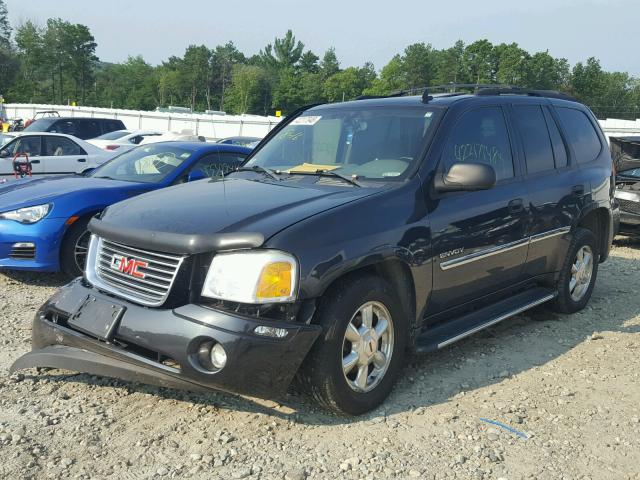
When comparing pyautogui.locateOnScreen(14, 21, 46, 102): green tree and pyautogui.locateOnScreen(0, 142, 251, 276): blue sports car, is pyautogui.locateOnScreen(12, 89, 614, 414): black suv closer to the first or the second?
pyautogui.locateOnScreen(0, 142, 251, 276): blue sports car

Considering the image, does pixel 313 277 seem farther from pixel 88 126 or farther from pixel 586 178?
pixel 88 126

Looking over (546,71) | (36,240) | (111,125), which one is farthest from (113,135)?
(546,71)

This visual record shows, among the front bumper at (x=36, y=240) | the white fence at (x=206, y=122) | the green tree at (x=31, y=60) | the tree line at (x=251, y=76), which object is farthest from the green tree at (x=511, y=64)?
the front bumper at (x=36, y=240)

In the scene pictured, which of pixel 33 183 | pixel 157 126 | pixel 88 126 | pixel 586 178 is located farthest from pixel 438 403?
pixel 157 126

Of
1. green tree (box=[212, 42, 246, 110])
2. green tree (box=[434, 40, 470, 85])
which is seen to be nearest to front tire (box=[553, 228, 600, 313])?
green tree (box=[434, 40, 470, 85])

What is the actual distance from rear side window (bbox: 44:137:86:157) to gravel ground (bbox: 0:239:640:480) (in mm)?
8852

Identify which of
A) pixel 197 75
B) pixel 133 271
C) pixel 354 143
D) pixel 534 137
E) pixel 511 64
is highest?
pixel 511 64

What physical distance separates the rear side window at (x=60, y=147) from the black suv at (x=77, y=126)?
760 centimetres

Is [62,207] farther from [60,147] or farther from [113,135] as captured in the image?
[113,135]

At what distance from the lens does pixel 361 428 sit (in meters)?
3.49

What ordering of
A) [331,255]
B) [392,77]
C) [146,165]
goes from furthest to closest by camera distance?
1. [392,77]
2. [146,165]
3. [331,255]

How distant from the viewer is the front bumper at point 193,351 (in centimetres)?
308

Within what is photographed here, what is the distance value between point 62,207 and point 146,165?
132 cm

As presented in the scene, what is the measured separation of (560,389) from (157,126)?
4104 centimetres
